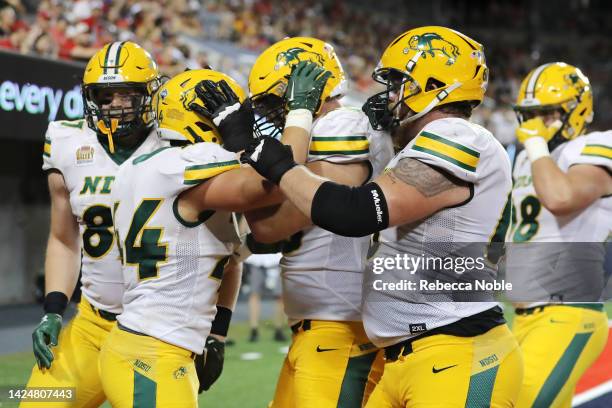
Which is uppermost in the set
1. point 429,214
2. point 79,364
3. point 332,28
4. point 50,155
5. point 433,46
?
point 332,28

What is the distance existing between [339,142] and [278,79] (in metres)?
0.38

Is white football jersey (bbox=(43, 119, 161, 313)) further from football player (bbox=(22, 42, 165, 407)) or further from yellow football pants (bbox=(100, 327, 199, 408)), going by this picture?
yellow football pants (bbox=(100, 327, 199, 408))

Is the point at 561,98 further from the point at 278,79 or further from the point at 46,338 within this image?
the point at 46,338

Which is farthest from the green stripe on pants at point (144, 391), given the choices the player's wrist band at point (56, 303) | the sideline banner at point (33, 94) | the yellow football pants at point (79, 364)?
the sideline banner at point (33, 94)

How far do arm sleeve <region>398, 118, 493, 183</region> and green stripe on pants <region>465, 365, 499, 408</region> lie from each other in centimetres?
65

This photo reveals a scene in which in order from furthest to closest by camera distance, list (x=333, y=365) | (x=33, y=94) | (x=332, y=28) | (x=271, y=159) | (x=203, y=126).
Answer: (x=332, y=28) → (x=33, y=94) → (x=333, y=365) → (x=203, y=126) → (x=271, y=159)

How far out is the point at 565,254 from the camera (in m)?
4.21

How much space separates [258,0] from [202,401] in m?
13.3

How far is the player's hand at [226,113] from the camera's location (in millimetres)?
3072

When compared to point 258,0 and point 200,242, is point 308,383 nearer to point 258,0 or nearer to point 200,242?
point 200,242

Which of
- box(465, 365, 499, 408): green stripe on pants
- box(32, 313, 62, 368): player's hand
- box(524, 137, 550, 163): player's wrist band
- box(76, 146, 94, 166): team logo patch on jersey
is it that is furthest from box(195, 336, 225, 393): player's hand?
box(524, 137, 550, 163): player's wrist band

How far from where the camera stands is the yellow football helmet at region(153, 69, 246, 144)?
313 centimetres

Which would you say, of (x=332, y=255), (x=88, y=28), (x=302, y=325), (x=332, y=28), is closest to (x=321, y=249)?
(x=332, y=255)

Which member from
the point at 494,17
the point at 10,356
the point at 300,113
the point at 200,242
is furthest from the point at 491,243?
the point at 494,17
